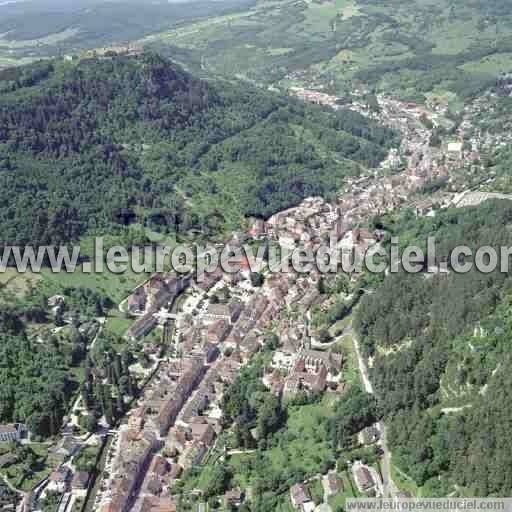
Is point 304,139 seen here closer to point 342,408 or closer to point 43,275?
point 43,275

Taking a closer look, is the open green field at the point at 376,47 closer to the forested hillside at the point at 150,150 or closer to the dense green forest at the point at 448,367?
the forested hillside at the point at 150,150

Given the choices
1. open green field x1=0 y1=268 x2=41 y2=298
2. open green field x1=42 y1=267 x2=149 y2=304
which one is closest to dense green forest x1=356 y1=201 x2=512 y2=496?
open green field x1=42 y1=267 x2=149 y2=304

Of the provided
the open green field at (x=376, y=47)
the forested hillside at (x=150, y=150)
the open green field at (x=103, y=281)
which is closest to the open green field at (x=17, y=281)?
the open green field at (x=103, y=281)

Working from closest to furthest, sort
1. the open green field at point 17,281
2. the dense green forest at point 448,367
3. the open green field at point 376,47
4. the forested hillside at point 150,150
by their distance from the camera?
the dense green forest at point 448,367 → the open green field at point 17,281 → the forested hillside at point 150,150 → the open green field at point 376,47

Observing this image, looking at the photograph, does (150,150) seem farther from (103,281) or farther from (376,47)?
(376,47)

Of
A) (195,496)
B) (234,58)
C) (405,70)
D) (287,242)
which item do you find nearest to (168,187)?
(287,242)

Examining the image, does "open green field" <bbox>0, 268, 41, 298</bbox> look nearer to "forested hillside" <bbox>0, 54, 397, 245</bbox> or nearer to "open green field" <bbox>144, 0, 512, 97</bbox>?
"forested hillside" <bbox>0, 54, 397, 245</bbox>

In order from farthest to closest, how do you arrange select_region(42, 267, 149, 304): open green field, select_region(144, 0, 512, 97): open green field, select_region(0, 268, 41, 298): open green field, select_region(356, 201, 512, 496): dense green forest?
select_region(144, 0, 512, 97): open green field < select_region(42, 267, 149, 304): open green field < select_region(0, 268, 41, 298): open green field < select_region(356, 201, 512, 496): dense green forest
